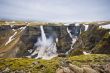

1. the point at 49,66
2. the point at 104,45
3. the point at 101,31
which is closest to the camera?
the point at 49,66

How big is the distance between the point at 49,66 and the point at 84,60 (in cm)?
1592

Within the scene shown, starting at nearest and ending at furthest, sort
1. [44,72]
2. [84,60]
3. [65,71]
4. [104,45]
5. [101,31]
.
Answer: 1. [65,71]
2. [44,72]
3. [84,60]
4. [104,45]
5. [101,31]

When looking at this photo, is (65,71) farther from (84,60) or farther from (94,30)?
(94,30)

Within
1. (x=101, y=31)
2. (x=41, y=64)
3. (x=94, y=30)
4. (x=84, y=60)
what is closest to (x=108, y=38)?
(x=101, y=31)

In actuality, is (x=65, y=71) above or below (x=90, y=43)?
above

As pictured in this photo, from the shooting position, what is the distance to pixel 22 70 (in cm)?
6419

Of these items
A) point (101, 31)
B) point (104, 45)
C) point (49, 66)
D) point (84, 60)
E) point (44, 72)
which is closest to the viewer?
point (44, 72)

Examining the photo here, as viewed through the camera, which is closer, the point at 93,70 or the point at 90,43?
the point at 93,70

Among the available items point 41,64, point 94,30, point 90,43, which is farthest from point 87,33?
point 41,64

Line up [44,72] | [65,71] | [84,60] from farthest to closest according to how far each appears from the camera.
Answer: [84,60] → [44,72] → [65,71]

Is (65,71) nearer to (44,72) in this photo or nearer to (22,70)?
(44,72)

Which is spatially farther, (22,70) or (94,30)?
(94,30)

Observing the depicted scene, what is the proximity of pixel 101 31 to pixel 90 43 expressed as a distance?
32.7ft

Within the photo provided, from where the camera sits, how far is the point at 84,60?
257ft
